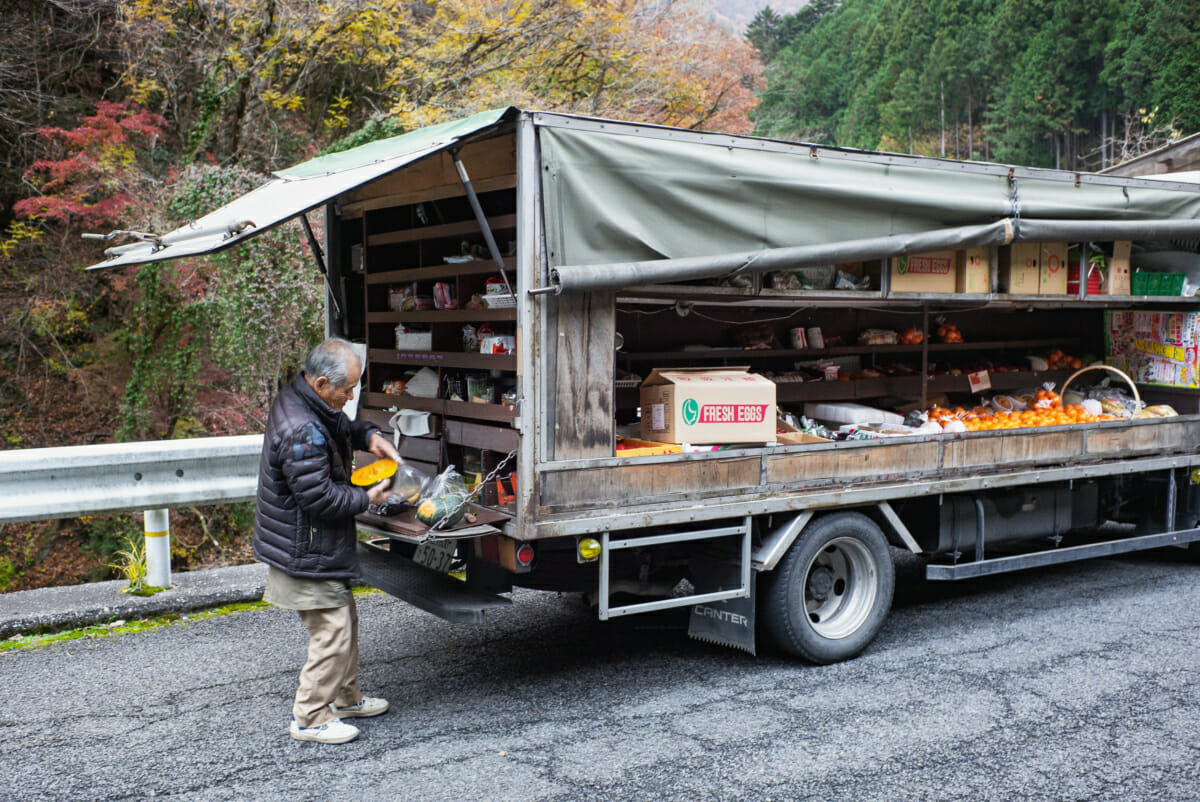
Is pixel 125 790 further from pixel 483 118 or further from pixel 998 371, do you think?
pixel 998 371

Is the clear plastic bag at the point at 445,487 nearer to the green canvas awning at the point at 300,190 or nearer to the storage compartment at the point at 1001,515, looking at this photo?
the green canvas awning at the point at 300,190

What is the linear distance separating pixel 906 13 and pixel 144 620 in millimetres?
39719

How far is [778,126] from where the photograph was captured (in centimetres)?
2983

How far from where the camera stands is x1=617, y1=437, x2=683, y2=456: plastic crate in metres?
4.90

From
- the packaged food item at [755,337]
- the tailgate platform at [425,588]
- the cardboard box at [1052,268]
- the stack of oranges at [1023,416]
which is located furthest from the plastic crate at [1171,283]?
the tailgate platform at [425,588]

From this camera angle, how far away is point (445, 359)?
5.41 metres

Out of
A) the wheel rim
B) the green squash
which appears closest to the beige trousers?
the green squash

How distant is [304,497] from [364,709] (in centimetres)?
109

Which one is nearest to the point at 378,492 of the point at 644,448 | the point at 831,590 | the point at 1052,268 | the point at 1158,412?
the point at 644,448

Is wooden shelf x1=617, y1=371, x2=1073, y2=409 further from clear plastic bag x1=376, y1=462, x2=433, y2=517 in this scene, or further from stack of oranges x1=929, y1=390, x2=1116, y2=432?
clear plastic bag x1=376, y1=462, x2=433, y2=517

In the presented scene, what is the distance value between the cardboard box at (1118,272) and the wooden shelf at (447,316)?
14.8ft

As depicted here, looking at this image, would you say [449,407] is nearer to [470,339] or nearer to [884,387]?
[470,339]

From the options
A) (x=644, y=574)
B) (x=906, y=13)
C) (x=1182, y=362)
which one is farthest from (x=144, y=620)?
(x=906, y=13)

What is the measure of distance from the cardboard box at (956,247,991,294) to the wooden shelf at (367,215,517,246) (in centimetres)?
297
